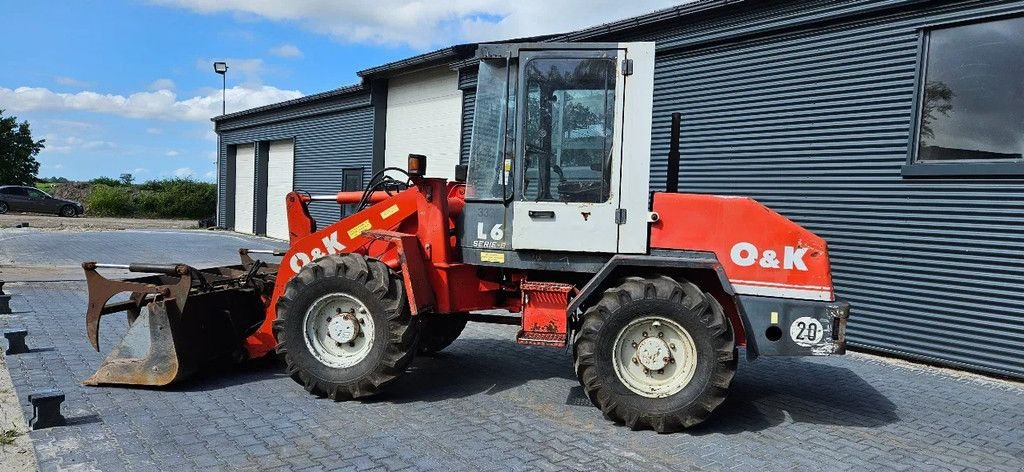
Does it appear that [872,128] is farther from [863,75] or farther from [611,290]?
[611,290]

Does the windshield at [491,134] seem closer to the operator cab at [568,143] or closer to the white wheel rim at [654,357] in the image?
the operator cab at [568,143]

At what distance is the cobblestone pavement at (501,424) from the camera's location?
14.8ft

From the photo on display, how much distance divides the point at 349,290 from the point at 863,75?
6.36m

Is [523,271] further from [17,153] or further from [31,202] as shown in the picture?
[17,153]

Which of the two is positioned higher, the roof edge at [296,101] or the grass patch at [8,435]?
the roof edge at [296,101]

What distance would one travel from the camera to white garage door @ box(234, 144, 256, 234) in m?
25.5

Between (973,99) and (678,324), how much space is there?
4764mm

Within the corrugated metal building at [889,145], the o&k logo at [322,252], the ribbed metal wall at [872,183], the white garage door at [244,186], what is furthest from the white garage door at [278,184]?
the o&k logo at [322,252]

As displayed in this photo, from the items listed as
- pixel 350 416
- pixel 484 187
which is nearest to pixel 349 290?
pixel 350 416

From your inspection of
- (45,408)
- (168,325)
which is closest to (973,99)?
(168,325)

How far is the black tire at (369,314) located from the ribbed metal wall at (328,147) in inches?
513

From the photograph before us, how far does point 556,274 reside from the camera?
5.73 meters

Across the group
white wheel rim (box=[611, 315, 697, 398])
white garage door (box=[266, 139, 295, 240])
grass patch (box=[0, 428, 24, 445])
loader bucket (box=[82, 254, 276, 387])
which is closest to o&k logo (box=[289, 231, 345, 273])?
loader bucket (box=[82, 254, 276, 387])

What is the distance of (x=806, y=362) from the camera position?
7570 millimetres
